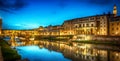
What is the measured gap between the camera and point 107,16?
8550 centimetres

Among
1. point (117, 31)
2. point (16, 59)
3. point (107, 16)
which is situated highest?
point (107, 16)

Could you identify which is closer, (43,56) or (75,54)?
(43,56)

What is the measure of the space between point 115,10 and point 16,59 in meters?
74.9

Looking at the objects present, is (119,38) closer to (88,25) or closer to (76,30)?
(88,25)

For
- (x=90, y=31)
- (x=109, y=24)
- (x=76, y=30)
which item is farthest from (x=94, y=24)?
(x=76, y=30)

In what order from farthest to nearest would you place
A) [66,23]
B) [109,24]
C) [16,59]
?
[66,23] < [109,24] < [16,59]

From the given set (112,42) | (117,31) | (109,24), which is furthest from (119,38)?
(109,24)

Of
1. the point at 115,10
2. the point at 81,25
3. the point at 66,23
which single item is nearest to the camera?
the point at 115,10

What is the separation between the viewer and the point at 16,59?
27.7 metres

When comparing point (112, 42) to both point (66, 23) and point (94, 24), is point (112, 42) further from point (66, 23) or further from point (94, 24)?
point (66, 23)

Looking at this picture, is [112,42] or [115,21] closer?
[112,42]

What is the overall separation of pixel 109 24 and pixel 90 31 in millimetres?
16009

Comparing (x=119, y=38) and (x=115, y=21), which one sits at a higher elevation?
(x=115, y=21)

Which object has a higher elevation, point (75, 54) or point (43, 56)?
point (75, 54)
